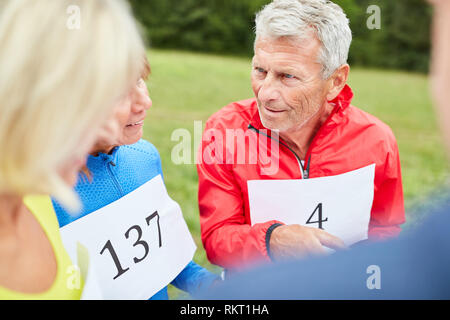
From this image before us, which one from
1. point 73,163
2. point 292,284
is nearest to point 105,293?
point 73,163

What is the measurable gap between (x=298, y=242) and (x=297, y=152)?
16.9 inches

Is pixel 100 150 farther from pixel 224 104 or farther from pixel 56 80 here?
pixel 224 104

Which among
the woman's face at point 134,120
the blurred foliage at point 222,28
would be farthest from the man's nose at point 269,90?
the blurred foliage at point 222,28

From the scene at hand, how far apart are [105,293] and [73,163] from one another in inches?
26.0

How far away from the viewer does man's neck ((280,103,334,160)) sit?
168 cm

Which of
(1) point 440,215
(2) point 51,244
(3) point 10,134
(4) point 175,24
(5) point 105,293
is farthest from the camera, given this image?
(4) point 175,24

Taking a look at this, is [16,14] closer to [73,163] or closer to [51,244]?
[73,163]

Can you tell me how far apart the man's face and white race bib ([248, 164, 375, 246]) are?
22cm

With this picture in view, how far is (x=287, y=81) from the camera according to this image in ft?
5.28

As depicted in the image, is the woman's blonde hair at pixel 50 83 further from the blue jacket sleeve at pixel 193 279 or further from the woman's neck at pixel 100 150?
the blue jacket sleeve at pixel 193 279

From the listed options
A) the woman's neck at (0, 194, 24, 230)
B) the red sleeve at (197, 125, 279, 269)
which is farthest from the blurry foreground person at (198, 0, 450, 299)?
the red sleeve at (197, 125, 279, 269)

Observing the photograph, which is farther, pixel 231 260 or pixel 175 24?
pixel 175 24

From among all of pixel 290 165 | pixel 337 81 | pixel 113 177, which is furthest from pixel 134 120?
pixel 337 81

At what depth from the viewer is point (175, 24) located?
21531 millimetres
